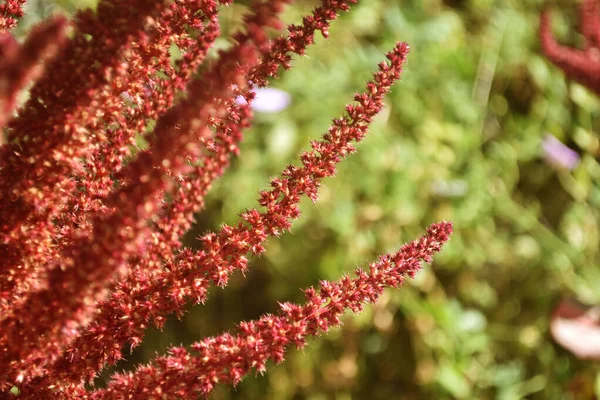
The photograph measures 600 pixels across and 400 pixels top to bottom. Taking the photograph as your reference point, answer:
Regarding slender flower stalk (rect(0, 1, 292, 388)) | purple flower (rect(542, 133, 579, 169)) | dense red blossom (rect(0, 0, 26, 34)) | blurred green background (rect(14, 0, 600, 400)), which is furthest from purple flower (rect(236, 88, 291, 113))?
slender flower stalk (rect(0, 1, 292, 388))

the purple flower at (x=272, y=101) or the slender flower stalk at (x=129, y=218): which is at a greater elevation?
the slender flower stalk at (x=129, y=218)

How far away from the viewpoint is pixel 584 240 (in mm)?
2062

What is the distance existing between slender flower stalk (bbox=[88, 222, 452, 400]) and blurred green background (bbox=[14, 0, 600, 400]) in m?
1.17

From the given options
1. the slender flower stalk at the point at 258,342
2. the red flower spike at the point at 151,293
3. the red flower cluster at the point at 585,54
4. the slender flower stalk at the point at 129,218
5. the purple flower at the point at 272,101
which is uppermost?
the slender flower stalk at the point at 129,218

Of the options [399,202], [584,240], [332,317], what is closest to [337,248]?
[399,202]

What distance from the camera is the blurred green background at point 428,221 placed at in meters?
1.88

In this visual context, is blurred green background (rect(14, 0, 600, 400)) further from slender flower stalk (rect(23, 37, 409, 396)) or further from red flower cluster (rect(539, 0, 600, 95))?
slender flower stalk (rect(23, 37, 409, 396))

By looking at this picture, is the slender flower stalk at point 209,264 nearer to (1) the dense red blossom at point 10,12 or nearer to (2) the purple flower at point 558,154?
(1) the dense red blossom at point 10,12

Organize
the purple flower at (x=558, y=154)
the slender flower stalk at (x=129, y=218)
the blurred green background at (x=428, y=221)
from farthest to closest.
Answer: the purple flower at (x=558, y=154)
the blurred green background at (x=428, y=221)
the slender flower stalk at (x=129, y=218)

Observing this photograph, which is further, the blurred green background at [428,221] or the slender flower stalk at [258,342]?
the blurred green background at [428,221]

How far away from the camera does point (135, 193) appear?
483 mm

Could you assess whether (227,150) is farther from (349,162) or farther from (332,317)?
(349,162)

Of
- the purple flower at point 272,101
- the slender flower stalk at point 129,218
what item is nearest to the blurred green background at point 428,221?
the purple flower at point 272,101

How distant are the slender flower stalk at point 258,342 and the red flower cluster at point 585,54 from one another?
665mm
